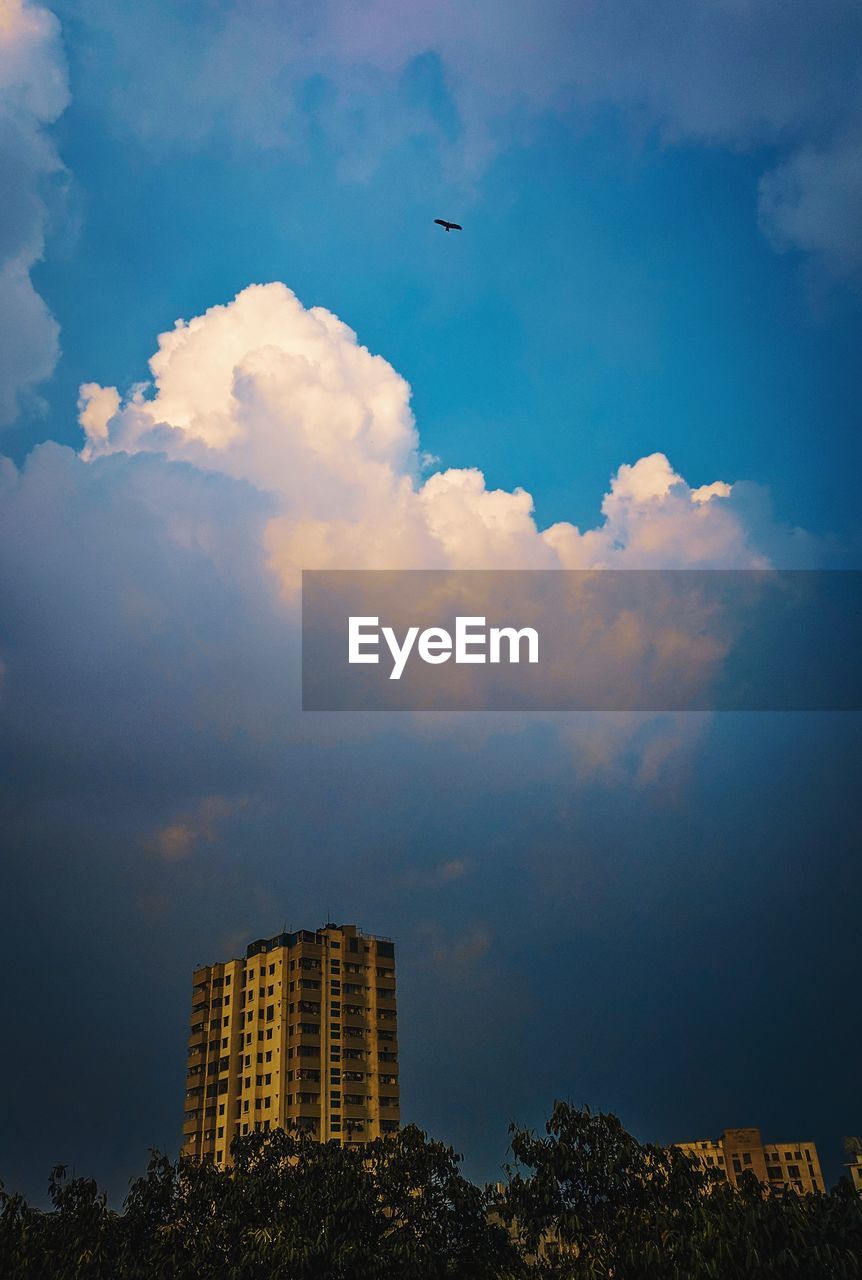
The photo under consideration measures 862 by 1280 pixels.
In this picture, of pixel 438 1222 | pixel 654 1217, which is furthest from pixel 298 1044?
pixel 654 1217

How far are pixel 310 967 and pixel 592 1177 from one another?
7101 centimetres

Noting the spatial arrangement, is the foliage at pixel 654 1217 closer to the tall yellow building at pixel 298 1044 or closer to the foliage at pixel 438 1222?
the foliage at pixel 438 1222

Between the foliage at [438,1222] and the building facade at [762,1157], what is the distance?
12125cm

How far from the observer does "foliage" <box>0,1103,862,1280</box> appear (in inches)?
955

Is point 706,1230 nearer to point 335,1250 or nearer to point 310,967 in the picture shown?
point 335,1250

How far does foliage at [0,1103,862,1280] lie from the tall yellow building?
57751 mm

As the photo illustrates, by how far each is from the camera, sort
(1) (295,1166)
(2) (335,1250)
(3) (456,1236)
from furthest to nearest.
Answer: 1. (1) (295,1166)
2. (3) (456,1236)
3. (2) (335,1250)

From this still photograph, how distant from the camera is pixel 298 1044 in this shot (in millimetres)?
94062

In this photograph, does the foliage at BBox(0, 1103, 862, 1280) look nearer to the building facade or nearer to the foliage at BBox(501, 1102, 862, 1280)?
the foliage at BBox(501, 1102, 862, 1280)

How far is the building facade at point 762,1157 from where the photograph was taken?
138 metres

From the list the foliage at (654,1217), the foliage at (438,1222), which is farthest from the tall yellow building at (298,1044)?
the foliage at (654,1217)

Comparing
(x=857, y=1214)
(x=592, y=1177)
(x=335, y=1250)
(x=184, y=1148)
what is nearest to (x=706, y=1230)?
(x=857, y=1214)

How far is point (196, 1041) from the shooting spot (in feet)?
342

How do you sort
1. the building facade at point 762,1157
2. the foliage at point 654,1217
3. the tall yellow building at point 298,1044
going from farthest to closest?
the building facade at point 762,1157 < the tall yellow building at point 298,1044 < the foliage at point 654,1217
